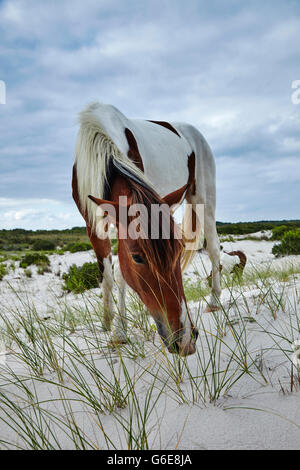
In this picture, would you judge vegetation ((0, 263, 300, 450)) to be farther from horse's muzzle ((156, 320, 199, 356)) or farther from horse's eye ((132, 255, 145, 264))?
horse's eye ((132, 255, 145, 264))

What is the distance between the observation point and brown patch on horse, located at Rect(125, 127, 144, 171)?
8.02 ft

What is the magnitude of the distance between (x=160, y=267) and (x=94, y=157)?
124 cm

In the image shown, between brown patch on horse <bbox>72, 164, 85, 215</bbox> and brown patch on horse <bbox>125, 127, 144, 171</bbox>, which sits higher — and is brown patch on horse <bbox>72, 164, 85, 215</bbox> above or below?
below

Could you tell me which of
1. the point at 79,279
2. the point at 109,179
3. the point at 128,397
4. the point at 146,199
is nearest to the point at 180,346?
the point at 128,397

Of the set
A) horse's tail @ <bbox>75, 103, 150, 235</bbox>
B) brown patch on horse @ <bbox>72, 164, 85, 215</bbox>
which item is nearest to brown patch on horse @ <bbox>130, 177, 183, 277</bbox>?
horse's tail @ <bbox>75, 103, 150, 235</bbox>

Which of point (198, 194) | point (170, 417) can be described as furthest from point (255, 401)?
point (198, 194)

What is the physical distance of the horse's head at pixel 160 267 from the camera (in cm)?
154

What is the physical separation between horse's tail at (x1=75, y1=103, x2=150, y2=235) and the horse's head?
0.52 meters

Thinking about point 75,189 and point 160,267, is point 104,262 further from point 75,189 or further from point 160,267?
point 160,267

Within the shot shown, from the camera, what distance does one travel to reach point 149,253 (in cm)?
164

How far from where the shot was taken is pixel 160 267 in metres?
1.63

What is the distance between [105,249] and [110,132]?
1.16 m

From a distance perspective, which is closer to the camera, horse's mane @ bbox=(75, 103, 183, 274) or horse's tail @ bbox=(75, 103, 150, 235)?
horse's mane @ bbox=(75, 103, 183, 274)

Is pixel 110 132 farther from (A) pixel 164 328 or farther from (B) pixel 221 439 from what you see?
(B) pixel 221 439
